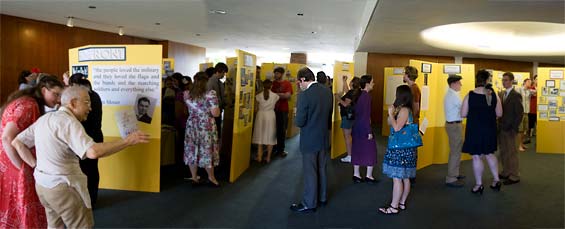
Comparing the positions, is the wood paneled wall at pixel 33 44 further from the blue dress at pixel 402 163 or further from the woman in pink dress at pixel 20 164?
the blue dress at pixel 402 163

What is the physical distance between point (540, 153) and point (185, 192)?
7.29m

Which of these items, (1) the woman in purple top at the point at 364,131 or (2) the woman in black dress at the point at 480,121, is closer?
(2) the woman in black dress at the point at 480,121

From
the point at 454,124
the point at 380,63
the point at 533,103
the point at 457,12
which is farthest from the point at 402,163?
the point at 380,63

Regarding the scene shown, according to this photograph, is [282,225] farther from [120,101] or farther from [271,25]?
[271,25]

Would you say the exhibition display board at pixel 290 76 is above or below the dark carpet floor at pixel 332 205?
above

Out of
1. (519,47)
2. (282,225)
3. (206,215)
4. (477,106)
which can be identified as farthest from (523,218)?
(519,47)

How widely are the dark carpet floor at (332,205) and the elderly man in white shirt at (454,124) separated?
0.17 meters

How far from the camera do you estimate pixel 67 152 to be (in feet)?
7.48

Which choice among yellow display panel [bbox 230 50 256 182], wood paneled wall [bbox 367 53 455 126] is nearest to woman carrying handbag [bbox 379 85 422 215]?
yellow display panel [bbox 230 50 256 182]

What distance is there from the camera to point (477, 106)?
4.73 m

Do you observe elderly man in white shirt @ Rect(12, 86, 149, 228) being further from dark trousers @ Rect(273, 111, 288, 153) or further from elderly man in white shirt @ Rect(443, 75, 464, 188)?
dark trousers @ Rect(273, 111, 288, 153)

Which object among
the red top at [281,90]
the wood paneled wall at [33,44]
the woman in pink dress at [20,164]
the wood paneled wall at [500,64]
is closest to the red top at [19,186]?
the woman in pink dress at [20,164]

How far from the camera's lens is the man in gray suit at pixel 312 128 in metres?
3.92

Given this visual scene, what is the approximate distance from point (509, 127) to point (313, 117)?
310 cm
